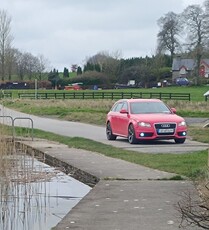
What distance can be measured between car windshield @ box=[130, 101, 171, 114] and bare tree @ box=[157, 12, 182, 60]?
79.4 meters

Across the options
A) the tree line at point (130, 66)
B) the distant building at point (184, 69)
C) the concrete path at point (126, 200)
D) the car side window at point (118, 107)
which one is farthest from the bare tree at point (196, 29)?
the concrete path at point (126, 200)

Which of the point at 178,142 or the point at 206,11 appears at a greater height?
the point at 206,11

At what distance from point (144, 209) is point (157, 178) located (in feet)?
9.42

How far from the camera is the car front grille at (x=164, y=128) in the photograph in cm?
1939

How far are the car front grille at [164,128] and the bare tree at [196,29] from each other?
64395mm

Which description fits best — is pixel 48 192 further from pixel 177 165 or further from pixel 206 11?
pixel 206 11

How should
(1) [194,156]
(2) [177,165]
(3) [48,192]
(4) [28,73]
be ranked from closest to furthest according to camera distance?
1. (3) [48,192]
2. (2) [177,165]
3. (1) [194,156]
4. (4) [28,73]

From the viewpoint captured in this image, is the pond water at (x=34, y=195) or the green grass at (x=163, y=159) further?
the green grass at (x=163, y=159)

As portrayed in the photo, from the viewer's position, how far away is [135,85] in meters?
110

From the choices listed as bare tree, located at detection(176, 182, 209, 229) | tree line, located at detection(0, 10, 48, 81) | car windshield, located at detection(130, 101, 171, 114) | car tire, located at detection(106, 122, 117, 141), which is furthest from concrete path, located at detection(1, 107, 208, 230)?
tree line, located at detection(0, 10, 48, 81)

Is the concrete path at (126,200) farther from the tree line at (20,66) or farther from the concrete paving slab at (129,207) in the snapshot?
the tree line at (20,66)

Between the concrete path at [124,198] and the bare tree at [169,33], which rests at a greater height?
the bare tree at [169,33]

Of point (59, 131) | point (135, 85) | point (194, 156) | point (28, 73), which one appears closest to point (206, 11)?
point (135, 85)

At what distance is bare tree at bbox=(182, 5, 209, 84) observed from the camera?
274 ft
